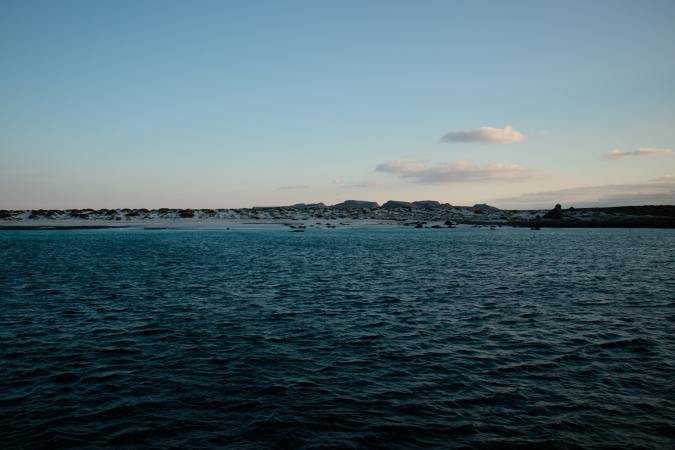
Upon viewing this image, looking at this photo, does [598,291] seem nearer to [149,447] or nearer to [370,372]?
[370,372]

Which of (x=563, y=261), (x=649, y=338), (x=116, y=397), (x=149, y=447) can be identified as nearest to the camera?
(x=149, y=447)

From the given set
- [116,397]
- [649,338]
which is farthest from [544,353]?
[116,397]

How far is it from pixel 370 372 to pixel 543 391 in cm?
606

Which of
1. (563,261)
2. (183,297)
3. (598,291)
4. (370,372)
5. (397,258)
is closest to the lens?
(370,372)

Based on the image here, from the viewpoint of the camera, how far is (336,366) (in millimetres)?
16938

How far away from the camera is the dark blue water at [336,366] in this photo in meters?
12.0

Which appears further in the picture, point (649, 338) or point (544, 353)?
point (649, 338)

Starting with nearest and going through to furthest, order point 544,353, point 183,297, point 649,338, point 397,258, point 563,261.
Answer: point 544,353
point 649,338
point 183,297
point 563,261
point 397,258

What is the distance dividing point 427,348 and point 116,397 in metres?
12.4

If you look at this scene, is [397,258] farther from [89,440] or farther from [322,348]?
[89,440]

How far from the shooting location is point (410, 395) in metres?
14.3

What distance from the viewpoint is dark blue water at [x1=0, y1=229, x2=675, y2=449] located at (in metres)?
12.0

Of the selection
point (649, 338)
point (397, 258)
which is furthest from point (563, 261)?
point (649, 338)

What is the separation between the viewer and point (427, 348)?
62.4 ft
